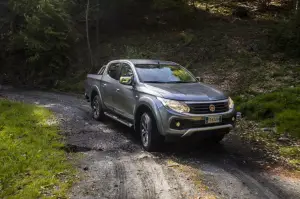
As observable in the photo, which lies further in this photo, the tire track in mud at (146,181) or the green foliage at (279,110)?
the green foliage at (279,110)

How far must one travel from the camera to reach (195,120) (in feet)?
20.1

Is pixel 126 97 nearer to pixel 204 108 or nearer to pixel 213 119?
pixel 204 108

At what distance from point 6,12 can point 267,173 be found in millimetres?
23898

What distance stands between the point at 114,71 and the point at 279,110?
5.23 meters

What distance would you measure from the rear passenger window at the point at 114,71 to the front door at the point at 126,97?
211mm

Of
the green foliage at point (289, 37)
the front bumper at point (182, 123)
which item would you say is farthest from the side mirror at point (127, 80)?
the green foliage at point (289, 37)

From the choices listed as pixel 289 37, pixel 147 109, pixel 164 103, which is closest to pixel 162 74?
pixel 147 109

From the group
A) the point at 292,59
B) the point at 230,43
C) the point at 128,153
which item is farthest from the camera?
the point at 230,43

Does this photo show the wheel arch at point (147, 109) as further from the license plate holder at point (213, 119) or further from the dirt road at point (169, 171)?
the license plate holder at point (213, 119)

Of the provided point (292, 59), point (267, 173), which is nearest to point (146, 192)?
point (267, 173)

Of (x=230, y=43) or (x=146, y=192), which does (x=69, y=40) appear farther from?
(x=146, y=192)

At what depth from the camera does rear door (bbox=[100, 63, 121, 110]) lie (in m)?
8.49

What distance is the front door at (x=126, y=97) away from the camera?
7.41 m

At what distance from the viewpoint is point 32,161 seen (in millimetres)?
5988
